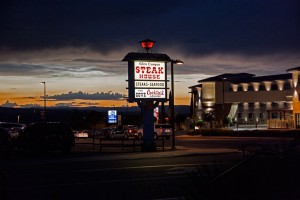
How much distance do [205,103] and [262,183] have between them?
81.7 meters

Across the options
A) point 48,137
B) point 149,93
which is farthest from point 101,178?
point 149,93

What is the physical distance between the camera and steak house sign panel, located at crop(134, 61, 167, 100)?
35.3m

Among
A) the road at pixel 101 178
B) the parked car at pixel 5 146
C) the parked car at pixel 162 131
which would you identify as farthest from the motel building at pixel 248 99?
the road at pixel 101 178

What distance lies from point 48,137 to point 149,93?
6.70 metres

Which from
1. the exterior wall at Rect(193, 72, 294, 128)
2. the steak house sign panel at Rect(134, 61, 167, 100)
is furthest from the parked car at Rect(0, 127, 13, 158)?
the exterior wall at Rect(193, 72, 294, 128)

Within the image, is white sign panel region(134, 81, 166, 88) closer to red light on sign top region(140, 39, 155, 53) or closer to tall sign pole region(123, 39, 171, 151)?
tall sign pole region(123, 39, 171, 151)

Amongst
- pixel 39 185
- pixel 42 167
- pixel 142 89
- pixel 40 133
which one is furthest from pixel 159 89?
pixel 39 185

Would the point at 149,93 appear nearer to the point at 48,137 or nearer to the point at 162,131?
the point at 48,137

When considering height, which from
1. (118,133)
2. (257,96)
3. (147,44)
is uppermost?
(147,44)

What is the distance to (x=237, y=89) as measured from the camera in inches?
3661

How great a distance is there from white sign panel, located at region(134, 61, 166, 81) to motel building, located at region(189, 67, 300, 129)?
138 ft

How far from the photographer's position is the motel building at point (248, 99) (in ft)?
273

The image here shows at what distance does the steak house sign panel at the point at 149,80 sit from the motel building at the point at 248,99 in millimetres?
42201

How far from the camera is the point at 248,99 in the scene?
3506 inches
